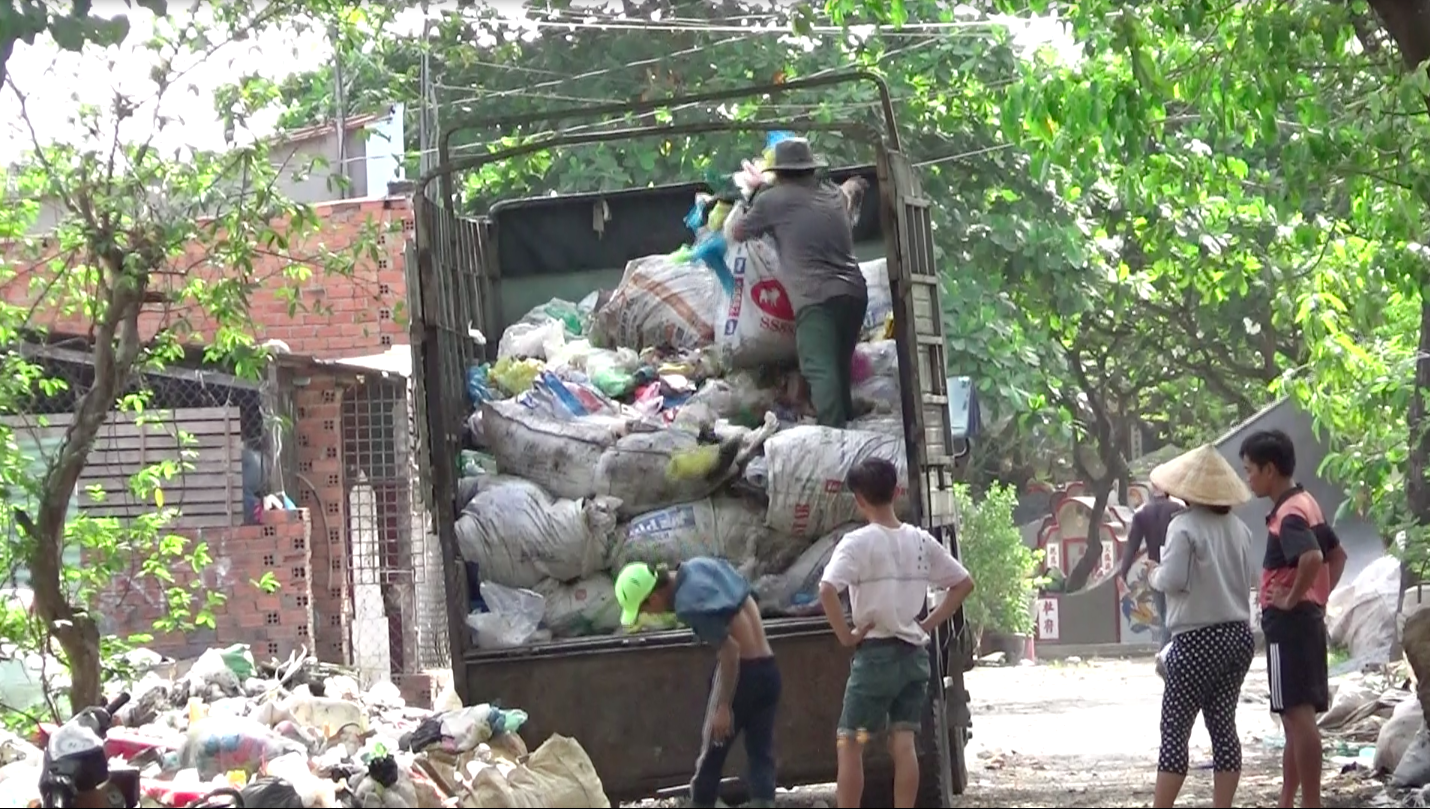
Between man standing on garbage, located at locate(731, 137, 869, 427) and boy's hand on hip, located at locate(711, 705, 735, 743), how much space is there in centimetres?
179

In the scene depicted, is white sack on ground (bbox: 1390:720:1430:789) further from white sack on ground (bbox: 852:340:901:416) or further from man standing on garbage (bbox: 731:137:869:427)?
man standing on garbage (bbox: 731:137:869:427)

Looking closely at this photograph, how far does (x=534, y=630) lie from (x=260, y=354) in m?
2.15

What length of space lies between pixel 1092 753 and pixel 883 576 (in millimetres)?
4993

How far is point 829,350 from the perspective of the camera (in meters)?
7.95

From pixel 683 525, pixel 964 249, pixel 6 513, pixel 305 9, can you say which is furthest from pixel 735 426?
pixel 964 249

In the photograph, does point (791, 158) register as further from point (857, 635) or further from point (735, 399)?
point (857, 635)

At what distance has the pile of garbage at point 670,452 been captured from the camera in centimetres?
745

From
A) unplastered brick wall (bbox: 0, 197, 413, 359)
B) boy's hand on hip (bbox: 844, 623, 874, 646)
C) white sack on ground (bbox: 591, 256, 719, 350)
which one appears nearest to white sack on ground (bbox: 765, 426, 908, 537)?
boy's hand on hip (bbox: 844, 623, 874, 646)

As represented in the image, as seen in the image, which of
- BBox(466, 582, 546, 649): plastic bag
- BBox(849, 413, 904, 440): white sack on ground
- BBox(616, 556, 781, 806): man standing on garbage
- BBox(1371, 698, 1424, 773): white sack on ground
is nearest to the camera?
BBox(616, 556, 781, 806): man standing on garbage

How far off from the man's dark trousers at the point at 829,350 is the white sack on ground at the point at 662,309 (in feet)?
2.61

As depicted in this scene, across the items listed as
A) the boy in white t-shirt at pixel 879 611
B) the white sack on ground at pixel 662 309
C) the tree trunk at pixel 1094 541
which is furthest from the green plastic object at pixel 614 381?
the tree trunk at pixel 1094 541

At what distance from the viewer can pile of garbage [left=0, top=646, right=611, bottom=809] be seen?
21.9 ft

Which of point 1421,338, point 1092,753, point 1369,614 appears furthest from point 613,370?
point 1369,614

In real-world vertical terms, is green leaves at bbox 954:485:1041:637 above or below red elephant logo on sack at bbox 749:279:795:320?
below
